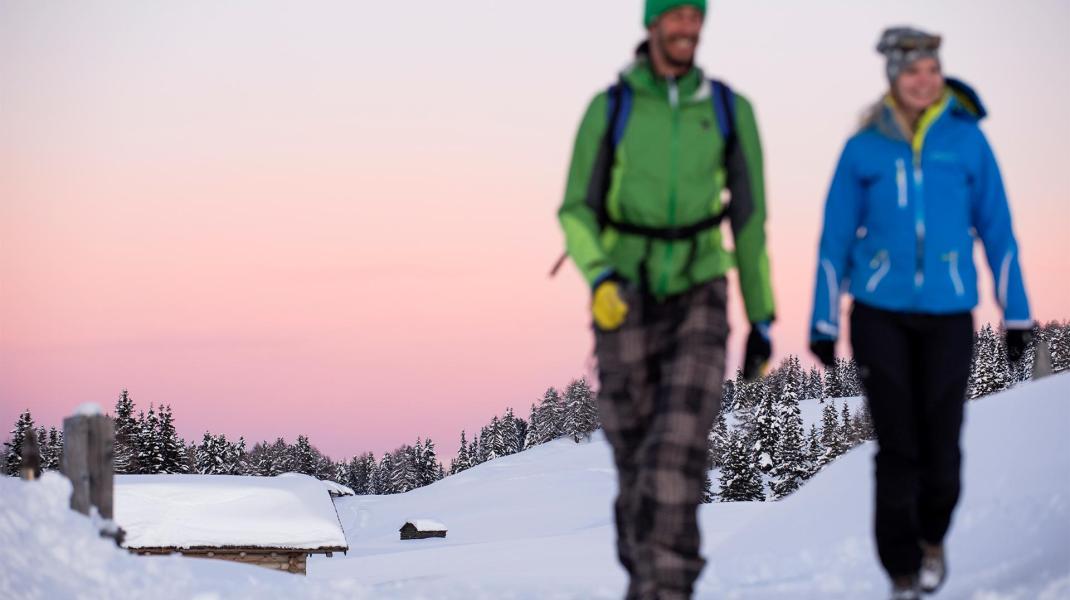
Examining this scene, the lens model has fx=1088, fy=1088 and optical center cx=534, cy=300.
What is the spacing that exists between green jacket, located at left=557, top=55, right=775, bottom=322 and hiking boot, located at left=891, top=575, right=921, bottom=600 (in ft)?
5.09

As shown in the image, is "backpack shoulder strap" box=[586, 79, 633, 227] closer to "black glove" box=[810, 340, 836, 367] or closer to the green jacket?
the green jacket

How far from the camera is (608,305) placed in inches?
182

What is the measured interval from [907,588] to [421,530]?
64.1m

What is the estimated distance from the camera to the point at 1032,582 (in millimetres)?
5941

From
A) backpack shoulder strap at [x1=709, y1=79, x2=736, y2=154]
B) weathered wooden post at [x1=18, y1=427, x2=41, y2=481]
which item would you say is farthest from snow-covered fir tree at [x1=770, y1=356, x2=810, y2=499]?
backpack shoulder strap at [x1=709, y1=79, x2=736, y2=154]

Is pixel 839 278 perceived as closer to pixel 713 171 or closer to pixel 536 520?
pixel 713 171

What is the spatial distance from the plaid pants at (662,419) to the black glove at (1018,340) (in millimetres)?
1663

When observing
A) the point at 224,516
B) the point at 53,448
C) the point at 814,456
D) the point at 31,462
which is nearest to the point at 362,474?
the point at 53,448

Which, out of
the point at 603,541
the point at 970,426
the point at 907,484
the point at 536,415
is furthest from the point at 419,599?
the point at 536,415

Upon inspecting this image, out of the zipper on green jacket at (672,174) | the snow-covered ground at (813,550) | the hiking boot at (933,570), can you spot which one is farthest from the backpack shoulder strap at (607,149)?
the snow-covered ground at (813,550)

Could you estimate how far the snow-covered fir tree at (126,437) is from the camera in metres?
80.8

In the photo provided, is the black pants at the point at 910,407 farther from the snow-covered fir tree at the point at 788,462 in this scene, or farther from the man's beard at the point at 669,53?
the snow-covered fir tree at the point at 788,462

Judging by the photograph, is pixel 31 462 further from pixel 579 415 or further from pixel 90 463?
pixel 579 415

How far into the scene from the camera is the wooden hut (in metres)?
28.0
